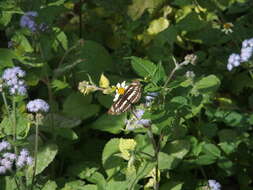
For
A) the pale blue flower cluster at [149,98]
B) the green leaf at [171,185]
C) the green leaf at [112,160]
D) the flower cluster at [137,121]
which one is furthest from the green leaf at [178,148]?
the pale blue flower cluster at [149,98]

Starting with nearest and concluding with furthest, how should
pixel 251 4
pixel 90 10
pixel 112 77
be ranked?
1. pixel 112 77
2. pixel 251 4
3. pixel 90 10

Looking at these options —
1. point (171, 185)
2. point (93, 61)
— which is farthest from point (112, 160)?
point (93, 61)

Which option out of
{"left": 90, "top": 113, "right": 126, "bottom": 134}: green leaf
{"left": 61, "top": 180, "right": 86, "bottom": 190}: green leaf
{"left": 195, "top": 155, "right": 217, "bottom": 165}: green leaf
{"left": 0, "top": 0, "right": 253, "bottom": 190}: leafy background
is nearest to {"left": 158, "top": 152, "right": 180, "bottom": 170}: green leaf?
{"left": 0, "top": 0, "right": 253, "bottom": 190}: leafy background

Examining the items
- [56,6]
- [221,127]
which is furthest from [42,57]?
[221,127]

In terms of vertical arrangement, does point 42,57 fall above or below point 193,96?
above

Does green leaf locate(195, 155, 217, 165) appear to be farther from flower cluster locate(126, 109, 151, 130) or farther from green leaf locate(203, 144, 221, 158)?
flower cluster locate(126, 109, 151, 130)

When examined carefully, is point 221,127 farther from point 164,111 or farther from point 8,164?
point 8,164

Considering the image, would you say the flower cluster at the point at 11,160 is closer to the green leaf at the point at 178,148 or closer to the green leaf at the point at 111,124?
the green leaf at the point at 111,124

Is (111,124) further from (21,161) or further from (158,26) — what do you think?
(158,26)
